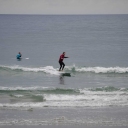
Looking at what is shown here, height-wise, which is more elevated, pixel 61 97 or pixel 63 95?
pixel 63 95

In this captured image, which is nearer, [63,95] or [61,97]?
[61,97]

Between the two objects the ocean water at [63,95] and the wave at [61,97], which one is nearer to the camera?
the ocean water at [63,95]

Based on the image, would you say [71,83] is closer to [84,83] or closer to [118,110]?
[84,83]

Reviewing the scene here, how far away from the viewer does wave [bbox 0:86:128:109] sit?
1484 cm

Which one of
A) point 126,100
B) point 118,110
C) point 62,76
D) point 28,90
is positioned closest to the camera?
point 118,110

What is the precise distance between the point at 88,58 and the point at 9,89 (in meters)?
14.9

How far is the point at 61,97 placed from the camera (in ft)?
52.8

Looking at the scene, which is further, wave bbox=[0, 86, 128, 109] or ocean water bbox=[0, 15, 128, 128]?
wave bbox=[0, 86, 128, 109]

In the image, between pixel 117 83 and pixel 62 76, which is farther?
pixel 62 76

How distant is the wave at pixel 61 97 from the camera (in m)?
14.8

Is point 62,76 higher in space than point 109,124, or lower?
higher

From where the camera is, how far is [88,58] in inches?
1232

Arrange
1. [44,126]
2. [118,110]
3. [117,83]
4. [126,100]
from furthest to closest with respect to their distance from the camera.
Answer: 1. [117,83]
2. [126,100]
3. [118,110]
4. [44,126]

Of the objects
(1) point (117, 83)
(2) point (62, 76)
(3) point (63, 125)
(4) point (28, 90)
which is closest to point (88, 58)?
(2) point (62, 76)
